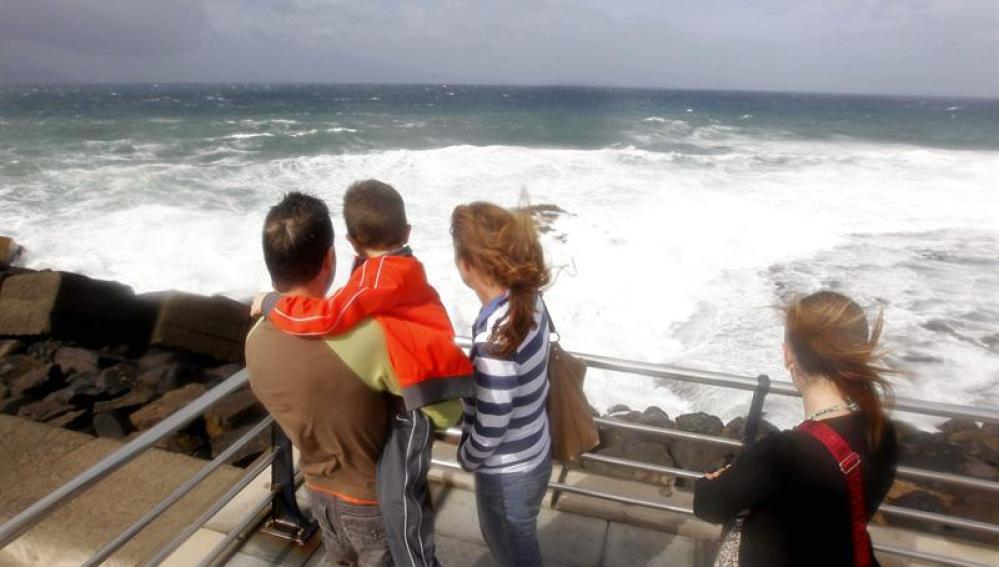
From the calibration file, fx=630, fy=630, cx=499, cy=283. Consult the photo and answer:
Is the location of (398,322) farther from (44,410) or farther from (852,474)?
(44,410)

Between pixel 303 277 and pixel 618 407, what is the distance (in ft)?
19.7

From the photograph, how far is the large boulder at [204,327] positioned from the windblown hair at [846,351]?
869 cm

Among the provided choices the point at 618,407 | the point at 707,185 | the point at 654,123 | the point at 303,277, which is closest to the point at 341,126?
the point at 654,123

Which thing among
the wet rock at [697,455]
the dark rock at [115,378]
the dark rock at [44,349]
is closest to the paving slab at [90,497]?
the dark rock at [115,378]

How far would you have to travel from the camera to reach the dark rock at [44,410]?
Answer: 7.07m

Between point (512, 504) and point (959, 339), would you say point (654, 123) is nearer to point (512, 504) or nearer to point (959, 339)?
point (959, 339)

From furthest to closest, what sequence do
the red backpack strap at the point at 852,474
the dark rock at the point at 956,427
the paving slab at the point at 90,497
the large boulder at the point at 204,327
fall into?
the large boulder at the point at 204,327, the dark rock at the point at 956,427, the paving slab at the point at 90,497, the red backpack strap at the point at 852,474

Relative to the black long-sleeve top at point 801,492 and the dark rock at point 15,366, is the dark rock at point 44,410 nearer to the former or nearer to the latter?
the dark rock at point 15,366

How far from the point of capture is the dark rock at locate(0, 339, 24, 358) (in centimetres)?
877

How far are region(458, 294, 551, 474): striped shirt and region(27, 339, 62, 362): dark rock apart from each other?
30.1 feet

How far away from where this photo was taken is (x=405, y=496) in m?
1.86

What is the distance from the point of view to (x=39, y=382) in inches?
313

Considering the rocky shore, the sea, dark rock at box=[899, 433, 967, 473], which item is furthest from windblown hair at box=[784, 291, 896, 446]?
dark rock at box=[899, 433, 967, 473]

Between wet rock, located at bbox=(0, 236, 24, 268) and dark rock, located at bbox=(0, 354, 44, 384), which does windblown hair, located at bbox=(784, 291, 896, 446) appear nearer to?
dark rock, located at bbox=(0, 354, 44, 384)
